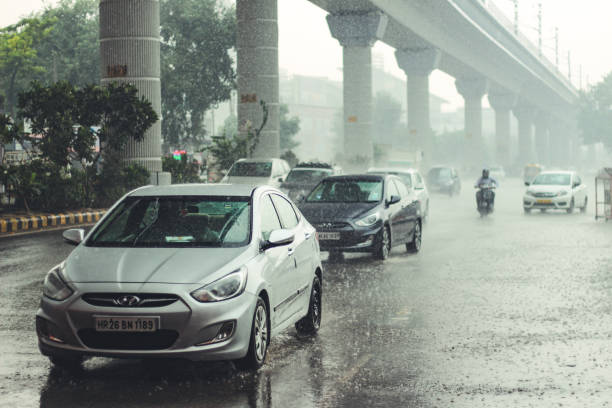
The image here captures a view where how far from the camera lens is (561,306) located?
1066cm

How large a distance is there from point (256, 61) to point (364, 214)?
22.3 metres

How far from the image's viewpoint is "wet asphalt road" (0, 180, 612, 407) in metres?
6.48

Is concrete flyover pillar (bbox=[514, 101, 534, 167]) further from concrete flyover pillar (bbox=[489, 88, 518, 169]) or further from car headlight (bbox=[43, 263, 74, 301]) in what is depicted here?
car headlight (bbox=[43, 263, 74, 301])

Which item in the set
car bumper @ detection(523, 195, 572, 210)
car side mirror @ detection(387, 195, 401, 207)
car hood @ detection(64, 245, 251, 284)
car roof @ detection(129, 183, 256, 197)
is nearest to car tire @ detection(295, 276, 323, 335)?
car roof @ detection(129, 183, 256, 197)

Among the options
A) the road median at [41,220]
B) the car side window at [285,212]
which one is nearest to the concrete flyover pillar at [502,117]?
the road median at [41,220]

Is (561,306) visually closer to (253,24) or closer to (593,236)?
(593,236)

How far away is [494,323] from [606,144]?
10335cm

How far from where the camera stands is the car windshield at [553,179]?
105ft

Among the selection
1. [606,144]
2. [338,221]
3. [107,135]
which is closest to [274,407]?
[338,221]

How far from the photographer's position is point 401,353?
314 inches

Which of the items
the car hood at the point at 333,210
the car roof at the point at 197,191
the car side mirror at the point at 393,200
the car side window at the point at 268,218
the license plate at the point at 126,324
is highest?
the car roof at the point at 197,191

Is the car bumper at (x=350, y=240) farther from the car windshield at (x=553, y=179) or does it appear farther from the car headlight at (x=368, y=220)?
the car windshield at (x=553, y=179)

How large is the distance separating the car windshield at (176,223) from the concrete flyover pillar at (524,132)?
3762 inches

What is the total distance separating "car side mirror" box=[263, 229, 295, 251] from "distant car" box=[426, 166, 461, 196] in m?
38.5
